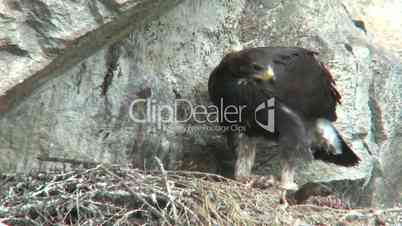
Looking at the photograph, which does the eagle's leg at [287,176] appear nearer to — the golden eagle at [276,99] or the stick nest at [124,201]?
the golden eagle at [276,99]

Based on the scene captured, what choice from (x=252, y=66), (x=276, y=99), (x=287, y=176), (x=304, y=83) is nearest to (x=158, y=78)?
(x=252, y=66)

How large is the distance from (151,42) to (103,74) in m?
0.40

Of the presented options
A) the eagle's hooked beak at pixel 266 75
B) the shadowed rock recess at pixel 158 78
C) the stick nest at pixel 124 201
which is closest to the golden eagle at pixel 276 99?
the eagle's hooked beak at pixel 266 75

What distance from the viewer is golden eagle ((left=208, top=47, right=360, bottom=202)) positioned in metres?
4.18

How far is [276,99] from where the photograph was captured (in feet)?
13.8

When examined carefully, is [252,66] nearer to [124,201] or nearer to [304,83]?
[304,83]

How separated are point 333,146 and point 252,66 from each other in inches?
39.3

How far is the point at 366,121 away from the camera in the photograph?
17.1 feet

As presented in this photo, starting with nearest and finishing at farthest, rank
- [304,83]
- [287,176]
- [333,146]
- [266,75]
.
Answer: [266,75] < [304,83] < [287,176] < [333,146]

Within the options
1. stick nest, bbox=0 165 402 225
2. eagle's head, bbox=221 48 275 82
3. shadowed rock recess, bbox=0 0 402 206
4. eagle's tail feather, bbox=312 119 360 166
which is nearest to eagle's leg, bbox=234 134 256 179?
shadowed rock recess, bbox=0 0 402 206

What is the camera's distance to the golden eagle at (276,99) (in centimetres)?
418

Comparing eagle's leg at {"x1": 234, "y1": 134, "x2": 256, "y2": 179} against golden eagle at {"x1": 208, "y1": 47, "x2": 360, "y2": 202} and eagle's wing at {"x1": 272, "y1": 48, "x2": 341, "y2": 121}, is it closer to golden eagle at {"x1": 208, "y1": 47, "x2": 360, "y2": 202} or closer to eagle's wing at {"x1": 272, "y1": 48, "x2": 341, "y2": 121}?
golden eagle at {"x1": 208, "y1": 47, "x2": 360, "y2": 202}

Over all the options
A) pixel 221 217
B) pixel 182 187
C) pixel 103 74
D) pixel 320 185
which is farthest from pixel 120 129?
pixel 320 185

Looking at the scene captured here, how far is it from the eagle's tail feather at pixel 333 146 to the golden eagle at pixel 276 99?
0.21 ft
